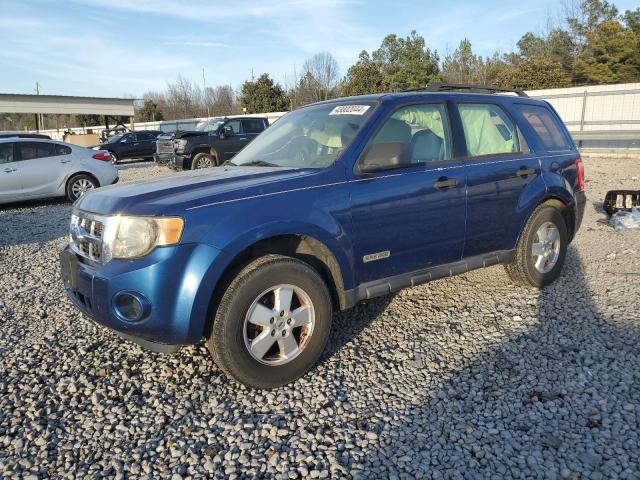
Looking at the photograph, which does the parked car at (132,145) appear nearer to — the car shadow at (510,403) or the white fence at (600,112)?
the white fence at (600,112)

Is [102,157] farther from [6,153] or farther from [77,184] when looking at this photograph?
[6,153]

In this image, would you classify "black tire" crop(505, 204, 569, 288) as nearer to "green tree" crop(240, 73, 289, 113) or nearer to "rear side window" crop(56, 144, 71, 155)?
"rear side window" crop(56, 144, 71, 155)

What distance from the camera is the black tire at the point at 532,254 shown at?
458 centimetres

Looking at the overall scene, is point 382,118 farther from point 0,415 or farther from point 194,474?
point 0,415

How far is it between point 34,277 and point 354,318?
13.3 ft

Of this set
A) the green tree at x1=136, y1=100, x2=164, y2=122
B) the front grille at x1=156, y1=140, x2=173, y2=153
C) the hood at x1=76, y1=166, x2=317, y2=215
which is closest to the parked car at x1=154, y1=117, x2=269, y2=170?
the front grille at x1=156, y1=140, x2=173, y2=153

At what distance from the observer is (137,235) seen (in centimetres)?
285

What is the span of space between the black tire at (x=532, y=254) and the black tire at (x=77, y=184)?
1018cm

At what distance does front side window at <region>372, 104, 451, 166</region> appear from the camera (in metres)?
3.78

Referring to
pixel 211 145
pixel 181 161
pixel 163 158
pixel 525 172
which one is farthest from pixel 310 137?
pixel 163 158

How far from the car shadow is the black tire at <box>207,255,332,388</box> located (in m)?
0.36

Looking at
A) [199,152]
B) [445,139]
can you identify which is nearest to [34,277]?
[445,139]

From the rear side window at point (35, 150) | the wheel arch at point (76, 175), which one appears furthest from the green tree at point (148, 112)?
the rear side window at point (35, 150)

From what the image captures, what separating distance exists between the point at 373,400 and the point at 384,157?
1.64m
